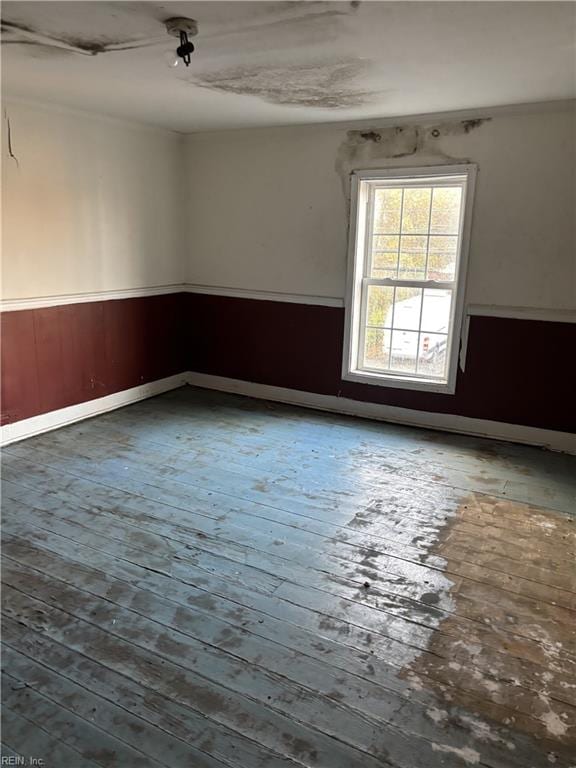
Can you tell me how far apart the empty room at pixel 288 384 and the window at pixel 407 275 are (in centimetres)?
2

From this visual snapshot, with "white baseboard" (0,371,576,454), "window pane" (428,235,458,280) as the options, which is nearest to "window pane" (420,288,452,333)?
"window pane" (428,235,458,280)

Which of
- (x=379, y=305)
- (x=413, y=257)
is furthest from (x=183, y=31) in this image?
(x=379, y=305)

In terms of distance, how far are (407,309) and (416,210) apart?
768 millimetres

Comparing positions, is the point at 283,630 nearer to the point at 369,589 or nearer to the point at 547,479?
the point at 369,589

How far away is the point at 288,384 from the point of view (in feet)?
16.5

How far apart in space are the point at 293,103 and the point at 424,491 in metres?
2.68

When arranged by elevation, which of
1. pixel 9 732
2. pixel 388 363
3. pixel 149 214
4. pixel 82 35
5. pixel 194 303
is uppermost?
pixel 82 35

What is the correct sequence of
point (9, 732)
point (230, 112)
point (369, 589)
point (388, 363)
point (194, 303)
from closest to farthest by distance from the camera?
1. point (9, 732)
2. point (369, 589)
3. point (230, 112)
4. point (388, 363)
5. point (194, 303)

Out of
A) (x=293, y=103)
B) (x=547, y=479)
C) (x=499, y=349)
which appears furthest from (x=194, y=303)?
(x=547, y=479)

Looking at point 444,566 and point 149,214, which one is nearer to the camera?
point 444,566

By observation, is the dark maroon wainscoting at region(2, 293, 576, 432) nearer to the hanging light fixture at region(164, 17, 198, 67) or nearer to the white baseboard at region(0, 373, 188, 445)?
the white baseboard at region(0, 373, 188, 445)

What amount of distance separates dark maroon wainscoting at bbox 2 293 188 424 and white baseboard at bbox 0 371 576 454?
74 mm

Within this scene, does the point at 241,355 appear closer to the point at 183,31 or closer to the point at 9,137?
the point at 9,137

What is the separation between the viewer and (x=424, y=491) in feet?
11.0
